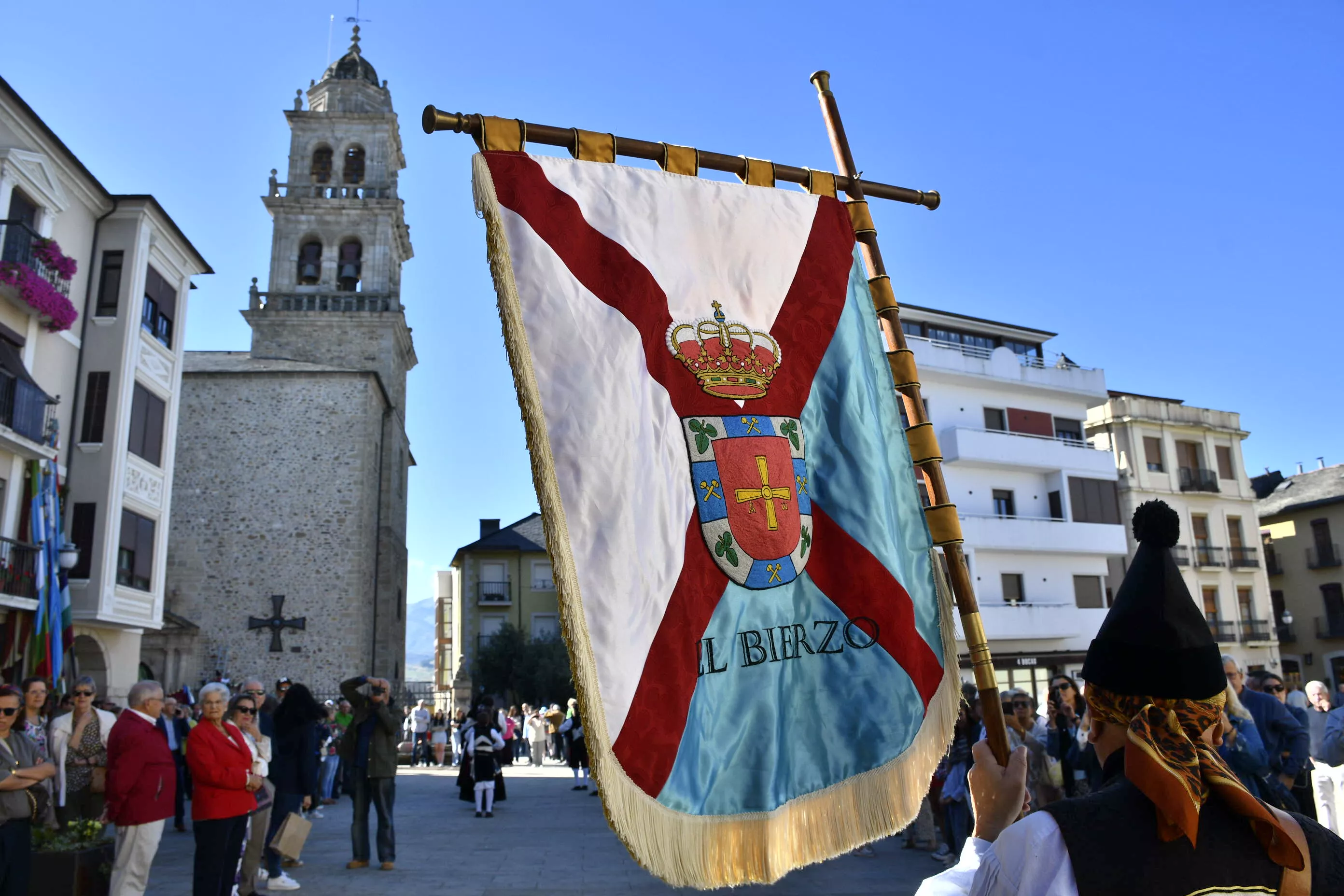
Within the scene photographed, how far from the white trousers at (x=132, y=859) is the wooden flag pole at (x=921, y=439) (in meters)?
5.70

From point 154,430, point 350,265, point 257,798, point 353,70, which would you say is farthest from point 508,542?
point 257,798

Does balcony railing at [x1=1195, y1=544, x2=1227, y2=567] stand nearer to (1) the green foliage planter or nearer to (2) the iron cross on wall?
(2) the iron cross on wall

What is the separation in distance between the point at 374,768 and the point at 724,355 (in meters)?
7.27

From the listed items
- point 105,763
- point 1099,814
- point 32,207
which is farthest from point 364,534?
point 1099,814

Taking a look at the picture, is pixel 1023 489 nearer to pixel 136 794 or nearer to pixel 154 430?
pixel 154 430

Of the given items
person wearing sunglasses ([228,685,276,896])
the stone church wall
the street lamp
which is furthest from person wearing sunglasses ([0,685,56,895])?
the stone church wall

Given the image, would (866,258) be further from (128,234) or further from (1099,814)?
(128,234)

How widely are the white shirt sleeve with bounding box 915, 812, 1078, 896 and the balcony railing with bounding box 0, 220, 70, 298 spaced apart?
18450 millimetres

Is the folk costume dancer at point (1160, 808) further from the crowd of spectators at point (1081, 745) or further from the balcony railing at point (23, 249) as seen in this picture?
the balcony railing at point (23, 249)

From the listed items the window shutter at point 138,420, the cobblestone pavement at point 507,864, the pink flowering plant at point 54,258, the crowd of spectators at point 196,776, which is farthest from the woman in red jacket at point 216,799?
the window shutter at point 138,420

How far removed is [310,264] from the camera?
41.0 meters

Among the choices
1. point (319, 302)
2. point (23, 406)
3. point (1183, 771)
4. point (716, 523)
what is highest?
point (319, 302)

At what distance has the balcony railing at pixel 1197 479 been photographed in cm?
3591

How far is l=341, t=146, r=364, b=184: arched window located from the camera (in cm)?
4234
